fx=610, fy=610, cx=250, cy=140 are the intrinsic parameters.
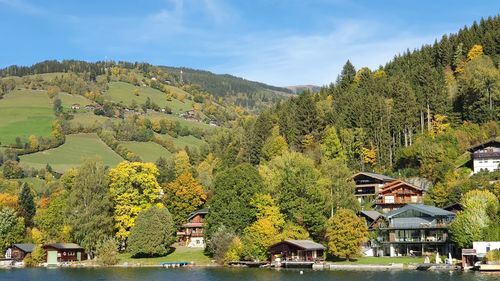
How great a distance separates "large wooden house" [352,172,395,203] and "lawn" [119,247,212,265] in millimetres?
32302

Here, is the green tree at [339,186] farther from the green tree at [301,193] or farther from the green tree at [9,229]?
the green tree at [9,229]

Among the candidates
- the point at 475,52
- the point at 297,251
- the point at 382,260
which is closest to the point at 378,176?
Answer: the point at 382,260

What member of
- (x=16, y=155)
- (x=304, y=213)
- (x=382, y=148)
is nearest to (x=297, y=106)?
(x=382, y=148)

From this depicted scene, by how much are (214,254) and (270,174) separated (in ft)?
54.7

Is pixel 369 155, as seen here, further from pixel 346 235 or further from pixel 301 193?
pixel 346 235

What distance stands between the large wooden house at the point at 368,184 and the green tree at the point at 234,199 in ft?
74.9

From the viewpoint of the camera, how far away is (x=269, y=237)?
91875 mm

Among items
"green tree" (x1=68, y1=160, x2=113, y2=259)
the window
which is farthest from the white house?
"green tree" (x1=68, y1=160, x2=113, y2=259)

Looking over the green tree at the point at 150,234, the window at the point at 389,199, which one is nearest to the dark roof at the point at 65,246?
the green tree at the point at 150,234

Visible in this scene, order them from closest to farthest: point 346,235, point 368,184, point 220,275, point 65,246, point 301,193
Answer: point 220,275, point 346,235, point 301,193, point 65,246, point 368,184

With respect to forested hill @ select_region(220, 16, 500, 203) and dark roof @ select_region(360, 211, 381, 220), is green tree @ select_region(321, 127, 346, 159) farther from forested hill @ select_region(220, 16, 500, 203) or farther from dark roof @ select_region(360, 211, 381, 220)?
dark roof @ select_region(360, 211, 381, 220)

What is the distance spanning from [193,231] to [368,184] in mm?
34115

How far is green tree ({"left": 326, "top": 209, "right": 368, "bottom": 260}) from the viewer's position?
86.9 metres

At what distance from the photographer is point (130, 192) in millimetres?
108812
